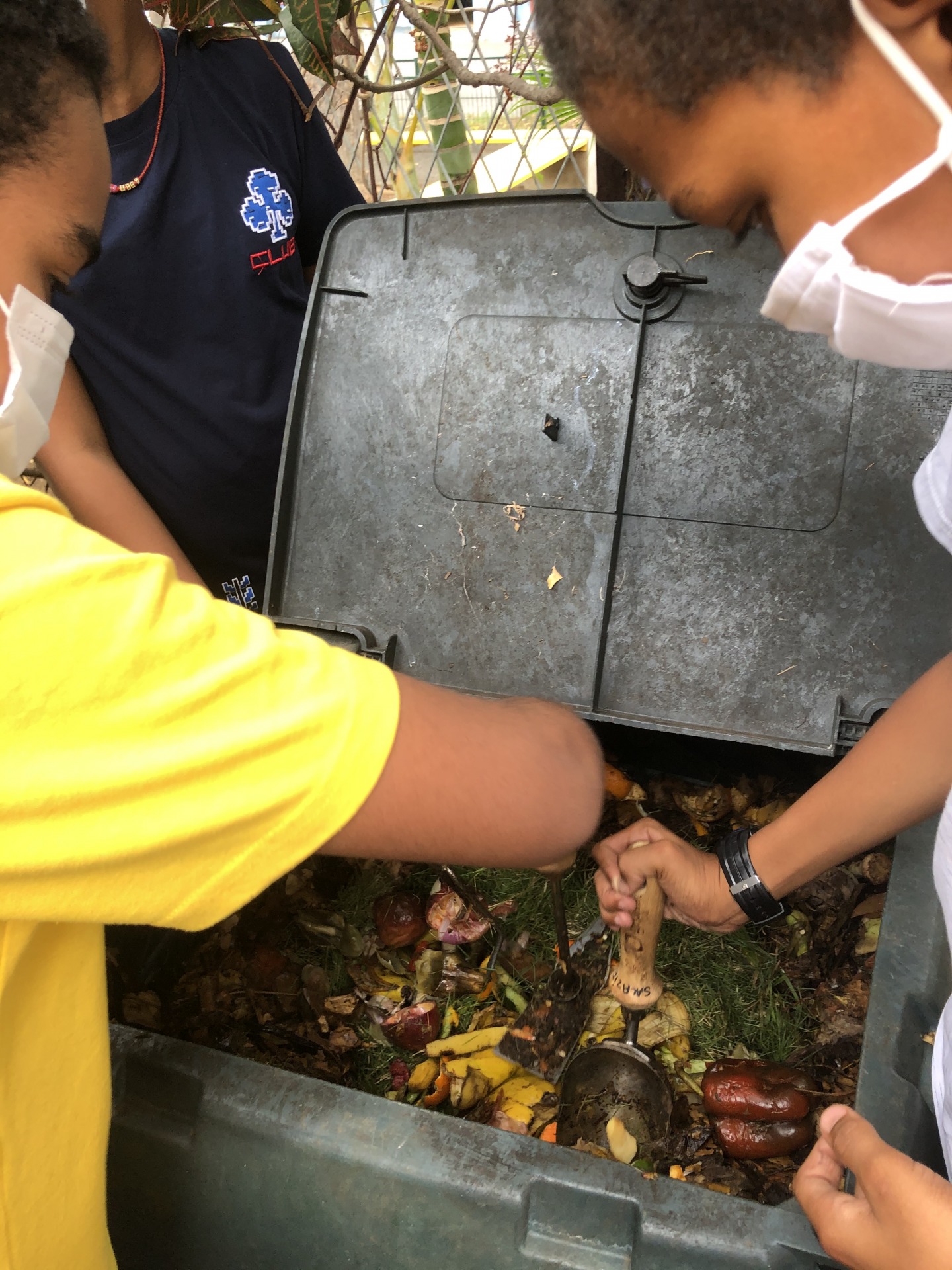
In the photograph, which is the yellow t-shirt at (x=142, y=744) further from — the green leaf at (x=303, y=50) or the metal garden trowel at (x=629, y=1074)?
the green leaf at (x=303, y=50)

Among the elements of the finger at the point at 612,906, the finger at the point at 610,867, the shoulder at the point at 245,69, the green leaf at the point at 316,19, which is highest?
the green leaf at the point at 316,19

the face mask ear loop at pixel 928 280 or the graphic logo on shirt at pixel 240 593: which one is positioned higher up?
the face mask ear loop at pixel 928 280

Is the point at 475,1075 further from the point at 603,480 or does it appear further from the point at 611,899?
the point at 603,480

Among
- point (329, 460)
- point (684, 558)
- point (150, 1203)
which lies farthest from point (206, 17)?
point (150, 1203)

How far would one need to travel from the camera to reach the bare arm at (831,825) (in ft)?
3.26

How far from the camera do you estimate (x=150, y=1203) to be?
1075 mm

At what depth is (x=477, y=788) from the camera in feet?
2.45

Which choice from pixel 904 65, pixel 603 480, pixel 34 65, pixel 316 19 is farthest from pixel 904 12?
pixel 316 19

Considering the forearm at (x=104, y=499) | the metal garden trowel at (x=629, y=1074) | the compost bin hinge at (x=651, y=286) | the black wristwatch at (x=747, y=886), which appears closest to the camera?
the black wristwatch at (x=747, y=886)

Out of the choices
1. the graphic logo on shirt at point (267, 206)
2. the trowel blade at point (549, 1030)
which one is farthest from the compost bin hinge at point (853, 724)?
the graphic logo on shirt at point (267, 206)

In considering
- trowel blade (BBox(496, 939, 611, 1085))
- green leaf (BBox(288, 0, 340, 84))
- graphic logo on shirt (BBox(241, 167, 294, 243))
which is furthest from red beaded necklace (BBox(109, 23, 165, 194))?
trowel blade (BBox(496, 939, 611, 1085))

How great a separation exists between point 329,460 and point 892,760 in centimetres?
107

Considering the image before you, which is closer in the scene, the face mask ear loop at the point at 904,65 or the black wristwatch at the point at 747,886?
the face mask ear loop at the point at 904,65

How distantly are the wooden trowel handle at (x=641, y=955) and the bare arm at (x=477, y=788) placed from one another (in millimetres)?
405
